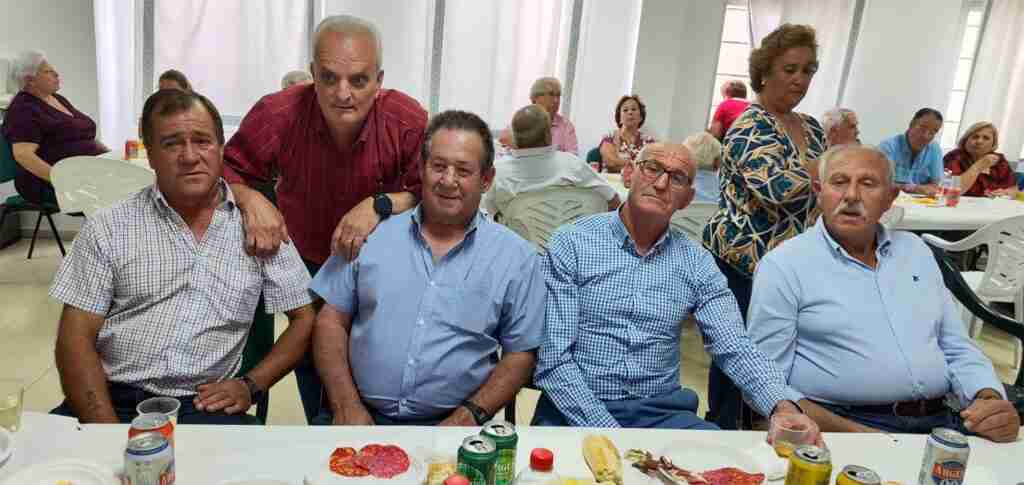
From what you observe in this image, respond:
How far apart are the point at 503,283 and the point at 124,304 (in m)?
0.90

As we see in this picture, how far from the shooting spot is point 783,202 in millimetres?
2273

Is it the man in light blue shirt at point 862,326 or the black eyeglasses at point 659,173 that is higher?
the black eyeglasses at point 659,173

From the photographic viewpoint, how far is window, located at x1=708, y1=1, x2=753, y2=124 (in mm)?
6996

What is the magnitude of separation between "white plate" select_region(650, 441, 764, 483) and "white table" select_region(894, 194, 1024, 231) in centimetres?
307

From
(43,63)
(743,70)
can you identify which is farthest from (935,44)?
(43,63)

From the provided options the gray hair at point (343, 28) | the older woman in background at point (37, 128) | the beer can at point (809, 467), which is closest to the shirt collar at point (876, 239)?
the beer can at point (809, 467)

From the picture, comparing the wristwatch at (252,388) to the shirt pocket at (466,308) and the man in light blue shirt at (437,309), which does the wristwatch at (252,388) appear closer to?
the man in light blue shirt at (437,309)

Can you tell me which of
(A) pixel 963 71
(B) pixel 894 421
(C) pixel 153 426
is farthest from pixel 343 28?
(A) pixel 963 71

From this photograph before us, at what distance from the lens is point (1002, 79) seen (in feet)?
25.5

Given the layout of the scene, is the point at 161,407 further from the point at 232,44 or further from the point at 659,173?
the point at 232,44

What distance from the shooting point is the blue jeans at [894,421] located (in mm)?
1847

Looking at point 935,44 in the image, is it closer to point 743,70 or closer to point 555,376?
point 743,70

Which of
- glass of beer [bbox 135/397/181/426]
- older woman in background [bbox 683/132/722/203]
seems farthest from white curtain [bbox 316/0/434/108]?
glass of beer [bbox 135/397/181/426]

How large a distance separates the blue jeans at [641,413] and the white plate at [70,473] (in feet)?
3.35
